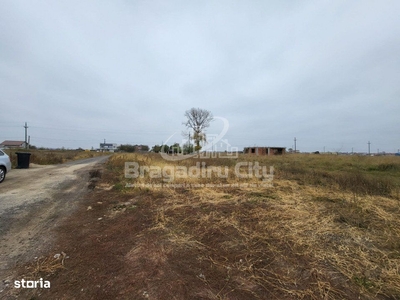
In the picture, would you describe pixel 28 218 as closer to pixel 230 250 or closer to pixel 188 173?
pixel 230 250

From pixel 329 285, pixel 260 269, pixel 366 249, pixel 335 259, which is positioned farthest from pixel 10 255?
pixel 366 249

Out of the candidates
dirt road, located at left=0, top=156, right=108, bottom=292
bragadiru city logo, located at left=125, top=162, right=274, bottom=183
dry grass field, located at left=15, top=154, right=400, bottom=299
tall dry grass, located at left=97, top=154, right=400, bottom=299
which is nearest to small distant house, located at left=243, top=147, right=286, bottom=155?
bragadiru city logo, located at left=125, top=162, right=274, bottom=183

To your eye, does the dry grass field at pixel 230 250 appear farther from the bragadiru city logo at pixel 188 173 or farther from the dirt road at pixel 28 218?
the bragadiru city logo at pixel 188 173

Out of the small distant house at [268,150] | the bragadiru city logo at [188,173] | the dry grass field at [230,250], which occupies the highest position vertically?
the small distant house at [268,150]

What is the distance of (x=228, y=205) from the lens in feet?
14.7

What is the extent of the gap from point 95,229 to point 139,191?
2.66 meters

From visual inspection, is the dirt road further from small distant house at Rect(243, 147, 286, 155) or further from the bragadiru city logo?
small distant house at Rect(243, 147, 286, 155)

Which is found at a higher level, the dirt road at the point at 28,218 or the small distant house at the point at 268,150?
the small distant house at the point at 268,150

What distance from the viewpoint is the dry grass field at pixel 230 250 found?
1789 mm

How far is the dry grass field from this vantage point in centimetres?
179

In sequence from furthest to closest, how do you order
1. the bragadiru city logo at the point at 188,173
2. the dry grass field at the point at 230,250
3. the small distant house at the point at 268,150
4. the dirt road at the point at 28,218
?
the small distant house at the point at 268,150, the bragadiru city logo at the point at 188,173, the dirt road at the point at 28,218, the dry grass field at the point at 230,250

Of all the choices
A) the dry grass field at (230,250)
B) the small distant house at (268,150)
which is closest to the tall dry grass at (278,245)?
the dry grass field at (230,250)

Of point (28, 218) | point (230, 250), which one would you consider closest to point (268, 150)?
point (230, 250)

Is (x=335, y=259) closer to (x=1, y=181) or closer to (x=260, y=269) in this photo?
(x=260, y=269)
